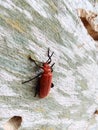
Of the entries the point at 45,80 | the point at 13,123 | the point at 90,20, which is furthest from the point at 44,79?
the point at 90,20

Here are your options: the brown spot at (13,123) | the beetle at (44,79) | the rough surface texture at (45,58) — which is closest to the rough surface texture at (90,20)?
the rough surface texture at (45,58)

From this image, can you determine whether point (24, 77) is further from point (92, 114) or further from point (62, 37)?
point (92, 114)

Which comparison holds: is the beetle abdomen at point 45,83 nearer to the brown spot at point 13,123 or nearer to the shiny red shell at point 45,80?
the shiny red shell at point 45,80

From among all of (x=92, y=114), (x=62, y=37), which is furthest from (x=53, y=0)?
(x=92, y=114)

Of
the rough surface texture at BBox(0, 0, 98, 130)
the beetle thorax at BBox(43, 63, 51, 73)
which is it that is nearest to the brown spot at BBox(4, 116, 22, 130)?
the rough surface texture at BBox(0, 0, 98, 130)

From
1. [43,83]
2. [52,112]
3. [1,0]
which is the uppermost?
[1,0]

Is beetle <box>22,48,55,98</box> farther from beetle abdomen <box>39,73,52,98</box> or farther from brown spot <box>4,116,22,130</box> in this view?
brown spot <box>4,116,22,130</box>
